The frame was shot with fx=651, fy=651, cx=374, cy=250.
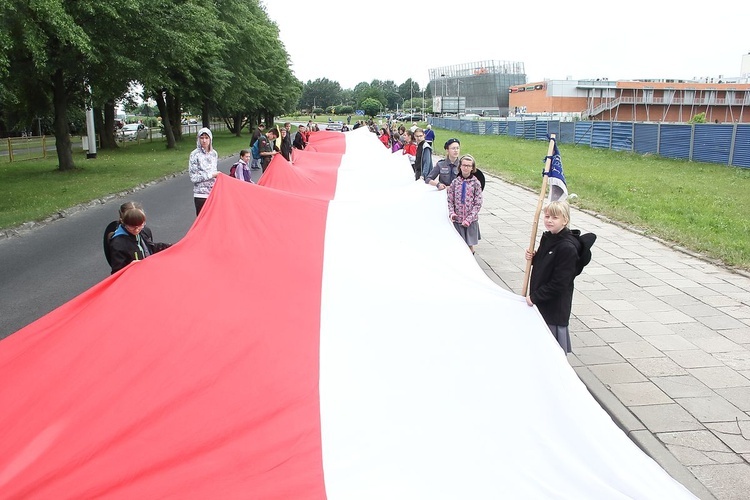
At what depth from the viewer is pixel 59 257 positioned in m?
10.6

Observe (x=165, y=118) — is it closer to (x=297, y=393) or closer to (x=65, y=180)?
(x=65, y=180)

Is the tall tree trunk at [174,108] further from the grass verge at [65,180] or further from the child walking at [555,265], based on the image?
the child walking at [555,265]

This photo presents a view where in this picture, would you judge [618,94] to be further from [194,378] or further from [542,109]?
[194,378]

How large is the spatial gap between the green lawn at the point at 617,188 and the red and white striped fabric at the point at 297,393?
24.6 feet

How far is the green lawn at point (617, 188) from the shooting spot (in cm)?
1266

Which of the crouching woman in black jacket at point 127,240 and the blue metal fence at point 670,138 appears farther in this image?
the blue metal fence at point 670,138

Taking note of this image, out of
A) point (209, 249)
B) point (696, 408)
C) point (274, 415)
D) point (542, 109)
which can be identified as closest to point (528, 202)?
point (696, 408)

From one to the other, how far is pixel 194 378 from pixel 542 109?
112280mm

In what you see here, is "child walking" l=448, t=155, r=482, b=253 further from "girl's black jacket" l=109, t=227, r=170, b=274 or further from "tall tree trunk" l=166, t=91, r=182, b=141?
"tall tree trunk" l=166, t=91, r=182, b=141

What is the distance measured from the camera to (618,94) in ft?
353

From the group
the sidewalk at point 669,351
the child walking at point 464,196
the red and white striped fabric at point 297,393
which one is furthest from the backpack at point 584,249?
the child walking at point 464,196

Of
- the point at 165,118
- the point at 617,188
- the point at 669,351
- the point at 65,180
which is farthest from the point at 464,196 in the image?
the point at 165,118

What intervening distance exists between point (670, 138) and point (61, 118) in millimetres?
25091

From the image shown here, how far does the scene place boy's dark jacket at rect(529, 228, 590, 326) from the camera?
15.4ft
